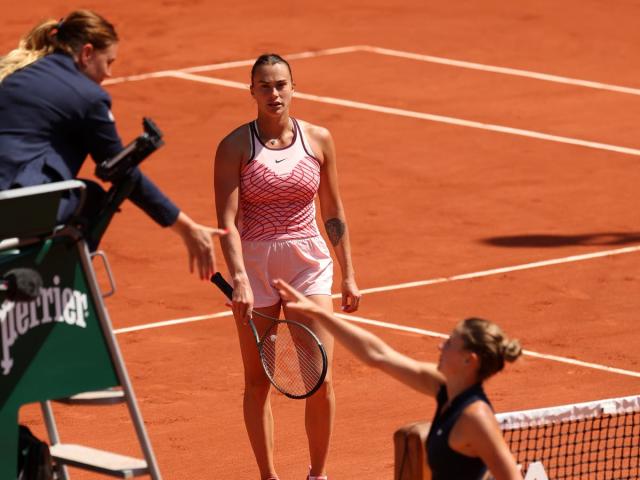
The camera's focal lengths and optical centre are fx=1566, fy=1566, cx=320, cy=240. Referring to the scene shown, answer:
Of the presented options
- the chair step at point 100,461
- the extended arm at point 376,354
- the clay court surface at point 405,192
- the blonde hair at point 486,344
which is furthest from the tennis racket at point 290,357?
the blonde hair at point 486,344

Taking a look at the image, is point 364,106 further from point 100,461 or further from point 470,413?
point 470,413

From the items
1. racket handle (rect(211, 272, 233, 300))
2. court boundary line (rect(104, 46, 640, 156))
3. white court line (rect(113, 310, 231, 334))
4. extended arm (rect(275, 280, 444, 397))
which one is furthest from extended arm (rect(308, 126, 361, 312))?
court boundary line (rect(104, 46, 640, 156))

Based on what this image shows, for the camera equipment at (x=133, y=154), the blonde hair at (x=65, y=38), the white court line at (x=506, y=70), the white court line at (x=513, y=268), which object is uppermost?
the blonde hair at (x=65, y=38)

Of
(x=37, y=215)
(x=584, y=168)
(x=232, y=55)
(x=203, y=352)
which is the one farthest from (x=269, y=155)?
(x=232, y=55)

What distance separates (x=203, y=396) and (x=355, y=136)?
28.3 ft

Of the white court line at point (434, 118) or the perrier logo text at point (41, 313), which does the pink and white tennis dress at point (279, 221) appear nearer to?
the perrier logo text at point (41, 313)

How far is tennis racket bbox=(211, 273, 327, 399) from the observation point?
27.3 ft

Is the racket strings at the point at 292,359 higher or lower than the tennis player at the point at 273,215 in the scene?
lower

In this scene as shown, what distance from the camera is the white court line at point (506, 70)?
21938 millimetres

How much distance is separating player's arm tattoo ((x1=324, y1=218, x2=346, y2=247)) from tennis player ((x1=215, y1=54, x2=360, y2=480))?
138 mm

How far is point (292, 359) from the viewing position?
8469 millimetres

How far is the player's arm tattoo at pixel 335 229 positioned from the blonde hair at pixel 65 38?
239cm

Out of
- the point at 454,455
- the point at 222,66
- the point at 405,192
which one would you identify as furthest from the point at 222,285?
the point at 222,66

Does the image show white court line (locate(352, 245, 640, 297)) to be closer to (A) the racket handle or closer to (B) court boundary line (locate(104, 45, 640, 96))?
(A) the racket handle
